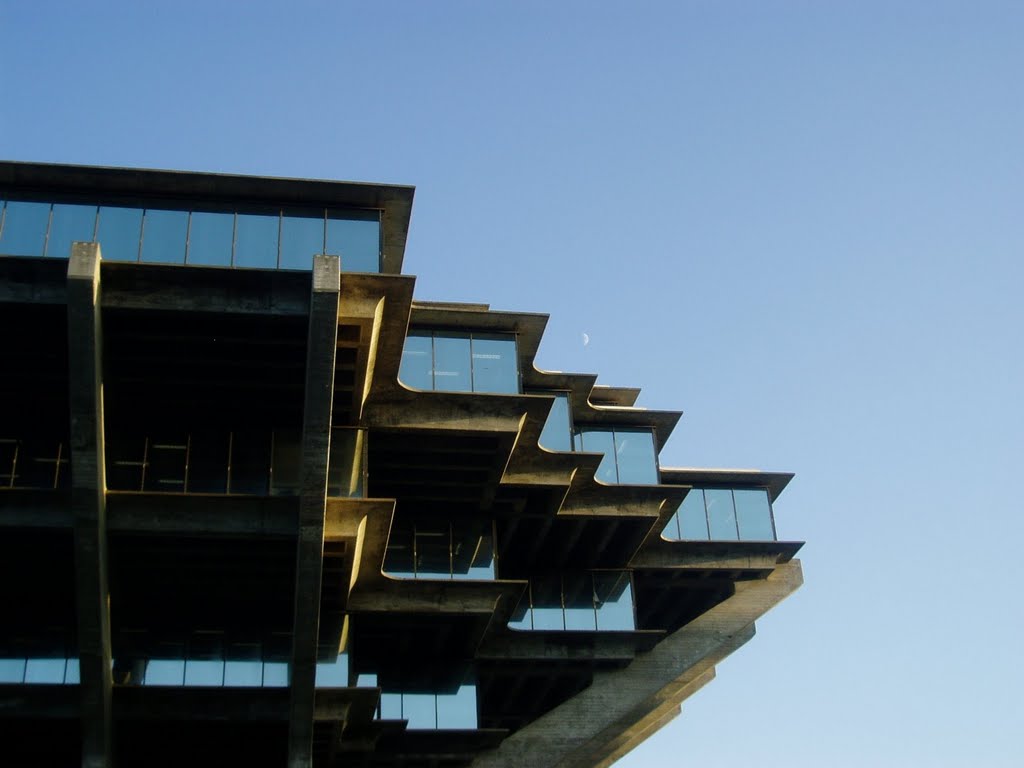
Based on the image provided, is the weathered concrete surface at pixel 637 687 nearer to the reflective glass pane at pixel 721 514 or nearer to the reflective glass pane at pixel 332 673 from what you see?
the reflective glass pane at pixel 721 514

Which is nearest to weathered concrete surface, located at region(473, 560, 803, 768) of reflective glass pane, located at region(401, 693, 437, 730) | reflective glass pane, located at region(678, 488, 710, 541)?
reflective glass pane, located at region(401, 693, 437, 730)

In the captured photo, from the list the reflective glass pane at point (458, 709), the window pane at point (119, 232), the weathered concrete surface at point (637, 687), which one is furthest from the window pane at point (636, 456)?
the window pane at point (119, 232)

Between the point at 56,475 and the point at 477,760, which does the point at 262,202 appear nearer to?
the point at 56,475

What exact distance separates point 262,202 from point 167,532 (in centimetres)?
759

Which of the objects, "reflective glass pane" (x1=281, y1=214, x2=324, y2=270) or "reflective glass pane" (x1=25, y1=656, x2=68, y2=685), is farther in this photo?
"reflective glass pane" (x1=25, y1=656, x2=68, y2=685)

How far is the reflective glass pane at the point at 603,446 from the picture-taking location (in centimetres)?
3316

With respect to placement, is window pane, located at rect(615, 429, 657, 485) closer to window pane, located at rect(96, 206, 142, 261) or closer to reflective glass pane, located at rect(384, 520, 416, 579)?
reflective glass pane, located at rect(384, 520, 416, 579)

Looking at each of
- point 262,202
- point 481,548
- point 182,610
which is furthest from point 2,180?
point 481,548

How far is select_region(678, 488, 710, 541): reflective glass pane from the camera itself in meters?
35.5

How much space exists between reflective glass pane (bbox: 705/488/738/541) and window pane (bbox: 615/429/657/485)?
2.88 metres

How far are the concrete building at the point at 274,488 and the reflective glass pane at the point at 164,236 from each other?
1.9 inches

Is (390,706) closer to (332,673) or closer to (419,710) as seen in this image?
(419,710)

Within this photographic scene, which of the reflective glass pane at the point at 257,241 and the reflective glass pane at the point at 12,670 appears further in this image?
the reflective glass pane at the point at 12,670

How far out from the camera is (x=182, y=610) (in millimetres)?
29703
